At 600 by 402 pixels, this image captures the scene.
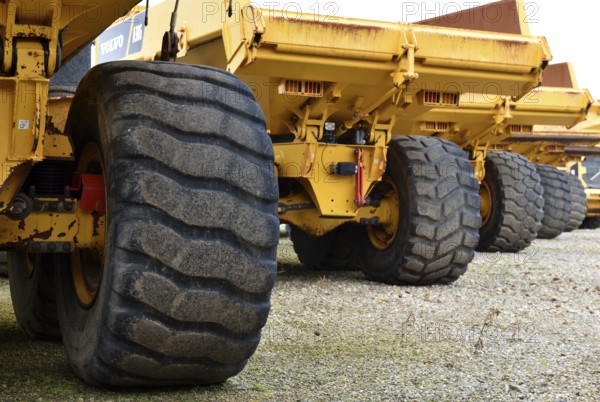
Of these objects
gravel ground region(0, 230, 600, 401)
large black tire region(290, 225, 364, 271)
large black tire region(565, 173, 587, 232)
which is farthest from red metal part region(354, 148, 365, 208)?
large black tire region(565, 173, 587, 232)

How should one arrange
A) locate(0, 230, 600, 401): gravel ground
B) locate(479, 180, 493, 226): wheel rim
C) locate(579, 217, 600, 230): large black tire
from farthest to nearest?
locate(579, 217, 600, 230): large black tire, locate(479, 180, 493, 226): wheel rim, locate(0, 230, 600, 401): gravel ground

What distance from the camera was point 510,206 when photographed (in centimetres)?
917

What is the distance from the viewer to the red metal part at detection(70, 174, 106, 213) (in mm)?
2645

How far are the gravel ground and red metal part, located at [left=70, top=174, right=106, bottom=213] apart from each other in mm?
531

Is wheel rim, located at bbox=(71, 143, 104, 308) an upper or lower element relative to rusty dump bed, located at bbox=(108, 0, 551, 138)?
lower

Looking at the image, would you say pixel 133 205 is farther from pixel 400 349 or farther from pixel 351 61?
pixel 351 61

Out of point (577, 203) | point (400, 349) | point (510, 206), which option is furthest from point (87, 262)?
point (577, 203)

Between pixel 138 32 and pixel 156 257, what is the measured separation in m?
5.01

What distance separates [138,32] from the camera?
699 cm

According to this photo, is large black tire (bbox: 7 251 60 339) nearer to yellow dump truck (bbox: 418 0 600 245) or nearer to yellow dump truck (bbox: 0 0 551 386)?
yellow dump truck (bbox: 0 0 551 386)

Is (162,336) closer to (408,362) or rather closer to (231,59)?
(408,362)

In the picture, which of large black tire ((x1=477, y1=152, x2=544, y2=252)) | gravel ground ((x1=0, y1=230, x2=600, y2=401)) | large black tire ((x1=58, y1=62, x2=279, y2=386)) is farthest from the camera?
large black tire ((x1=477, y1=152, x2=544, y2=252))

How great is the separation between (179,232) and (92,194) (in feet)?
1.55

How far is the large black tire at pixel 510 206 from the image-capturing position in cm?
917
